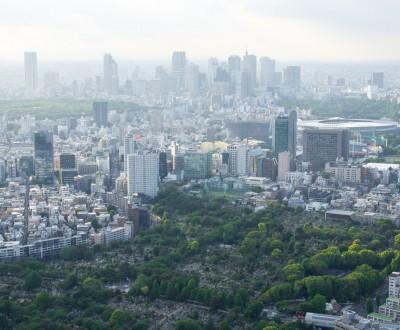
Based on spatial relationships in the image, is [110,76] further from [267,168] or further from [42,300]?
[42,300]

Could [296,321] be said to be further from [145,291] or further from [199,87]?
[199,87]

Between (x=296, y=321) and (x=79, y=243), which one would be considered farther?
(x=79, y=243)

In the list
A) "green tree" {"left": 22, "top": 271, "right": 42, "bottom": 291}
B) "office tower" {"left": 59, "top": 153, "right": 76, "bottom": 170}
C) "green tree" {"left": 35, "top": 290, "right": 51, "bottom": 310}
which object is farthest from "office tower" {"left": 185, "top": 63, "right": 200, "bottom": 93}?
"green tree" {"left": 35, "top": 290, "right": 51, "bottom": 310}

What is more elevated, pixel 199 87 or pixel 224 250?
pixel 199 87

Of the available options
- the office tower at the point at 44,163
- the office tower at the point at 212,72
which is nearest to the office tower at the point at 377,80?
the office tower at the point at 212,72

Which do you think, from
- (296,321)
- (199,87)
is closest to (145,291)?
(296,321)

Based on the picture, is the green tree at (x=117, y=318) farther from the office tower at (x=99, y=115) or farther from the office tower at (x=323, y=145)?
the office tower at (x=99, y=115)

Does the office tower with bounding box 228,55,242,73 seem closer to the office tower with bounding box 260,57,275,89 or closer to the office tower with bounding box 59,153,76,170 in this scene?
the office tower with bounding box 260,57,275,89
